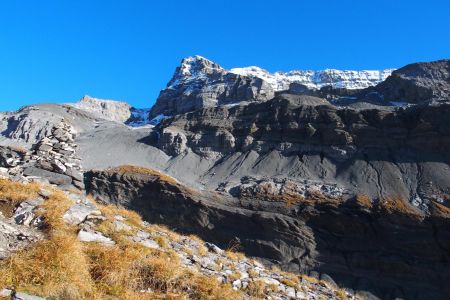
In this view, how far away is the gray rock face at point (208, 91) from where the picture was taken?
94875 millimetres

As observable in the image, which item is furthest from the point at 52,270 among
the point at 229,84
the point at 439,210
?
the point at 229,84

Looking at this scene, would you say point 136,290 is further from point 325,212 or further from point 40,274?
point 325,212

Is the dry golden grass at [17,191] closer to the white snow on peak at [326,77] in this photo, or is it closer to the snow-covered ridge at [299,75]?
the snow-covered ridge at [299,75]

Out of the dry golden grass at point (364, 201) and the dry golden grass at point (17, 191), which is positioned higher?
the dry golden grass at point (364, 201)

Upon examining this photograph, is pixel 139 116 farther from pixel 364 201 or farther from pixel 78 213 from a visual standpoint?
pixel 78 213

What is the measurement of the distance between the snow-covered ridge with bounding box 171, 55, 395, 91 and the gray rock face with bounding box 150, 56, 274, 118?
1.60m

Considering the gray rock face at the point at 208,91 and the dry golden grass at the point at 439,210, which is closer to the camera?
the dry golden grass at the point at 439,210

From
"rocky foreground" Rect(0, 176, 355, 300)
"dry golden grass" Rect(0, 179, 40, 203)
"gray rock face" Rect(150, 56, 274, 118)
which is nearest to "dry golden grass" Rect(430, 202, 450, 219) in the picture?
"rocky foreground" Rect(0, 176, 355, 300)

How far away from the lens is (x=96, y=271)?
24.3 feet

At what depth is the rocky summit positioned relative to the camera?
7.95 meters

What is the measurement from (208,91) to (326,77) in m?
53.2

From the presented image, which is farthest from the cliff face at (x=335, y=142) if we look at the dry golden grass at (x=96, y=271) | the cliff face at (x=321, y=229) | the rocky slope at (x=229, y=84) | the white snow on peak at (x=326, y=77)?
the white snow on peak at (x=326, y=77)

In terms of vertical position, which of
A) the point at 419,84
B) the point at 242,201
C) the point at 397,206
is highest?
the point at 419,84

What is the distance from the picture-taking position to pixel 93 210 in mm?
10430
